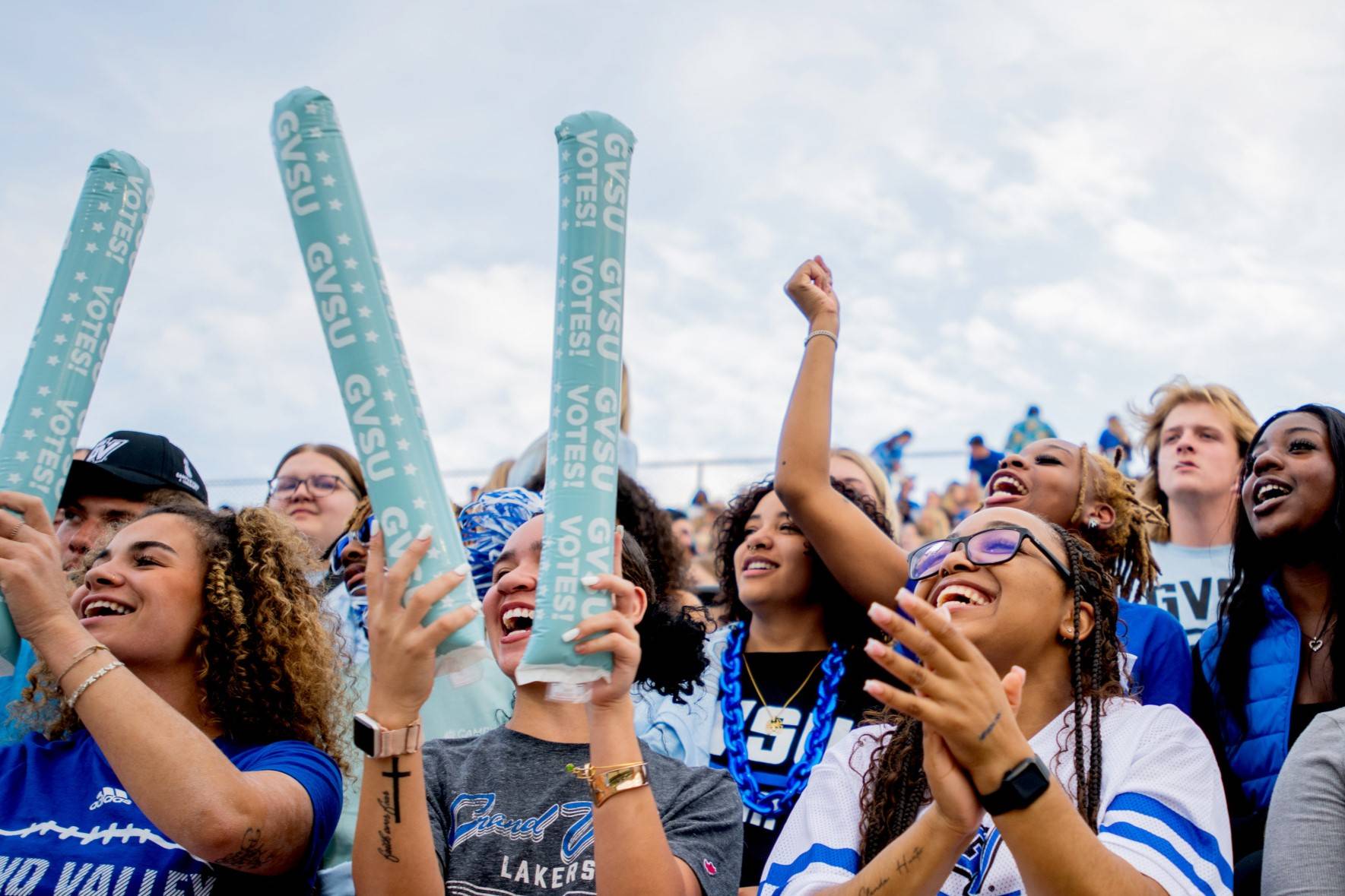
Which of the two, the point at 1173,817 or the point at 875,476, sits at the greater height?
the point at 875,476

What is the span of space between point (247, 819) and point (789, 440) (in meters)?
1.62

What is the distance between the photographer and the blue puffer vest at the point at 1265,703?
3070 millimetres

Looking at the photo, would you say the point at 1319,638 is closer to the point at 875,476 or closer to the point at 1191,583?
the point at 1191,583

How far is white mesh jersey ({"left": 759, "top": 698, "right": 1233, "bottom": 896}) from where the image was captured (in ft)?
7.30

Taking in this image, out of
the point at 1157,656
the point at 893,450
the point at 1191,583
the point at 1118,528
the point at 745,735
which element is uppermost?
the point at 893,450

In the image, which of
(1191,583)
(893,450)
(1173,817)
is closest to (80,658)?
(1173,817)

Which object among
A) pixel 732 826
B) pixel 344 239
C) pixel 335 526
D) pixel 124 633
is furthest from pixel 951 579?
pixel 335 526

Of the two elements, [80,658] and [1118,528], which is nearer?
[80,658]

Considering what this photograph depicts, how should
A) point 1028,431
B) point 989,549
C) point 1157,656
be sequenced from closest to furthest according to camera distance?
1. point 989,549
2. point 1157,656
3. point 1028,431

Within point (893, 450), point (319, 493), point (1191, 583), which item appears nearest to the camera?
point (1191, 583)

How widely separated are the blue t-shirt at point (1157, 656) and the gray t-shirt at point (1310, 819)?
48 cm

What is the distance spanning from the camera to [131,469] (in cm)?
381

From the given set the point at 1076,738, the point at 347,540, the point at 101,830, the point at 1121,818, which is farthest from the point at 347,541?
the point at 1121,818

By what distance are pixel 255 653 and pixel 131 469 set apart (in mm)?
1113
